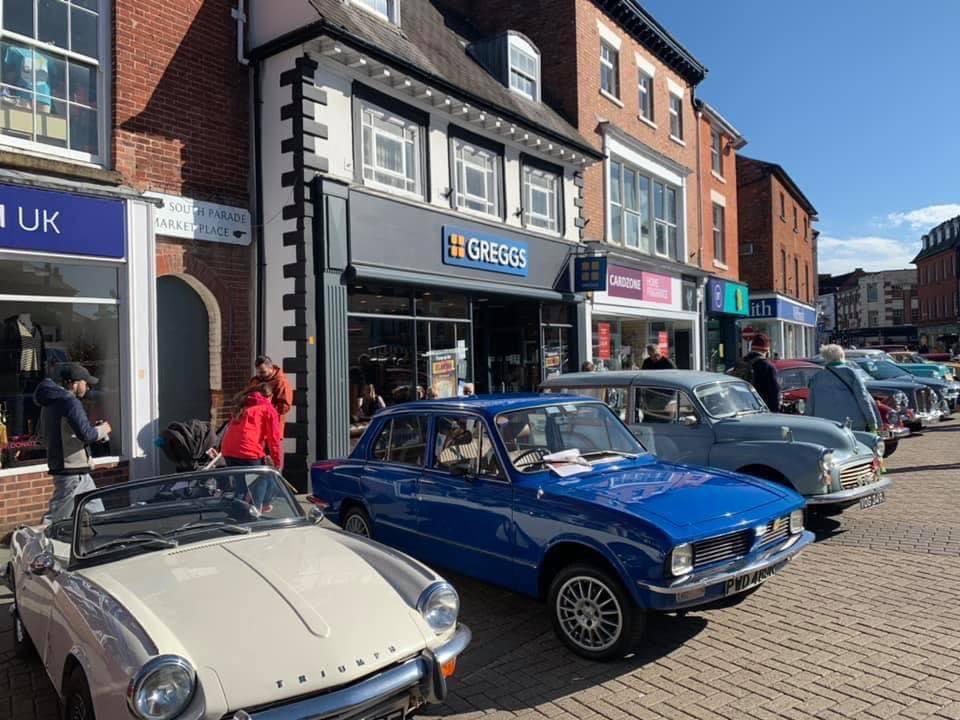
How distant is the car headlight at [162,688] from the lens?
8.28 feet

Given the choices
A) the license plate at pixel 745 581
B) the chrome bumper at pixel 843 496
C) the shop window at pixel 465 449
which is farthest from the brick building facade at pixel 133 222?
the chrome bumper at pixel 843 496

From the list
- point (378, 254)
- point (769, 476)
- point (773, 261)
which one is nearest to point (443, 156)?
point (378, 254)

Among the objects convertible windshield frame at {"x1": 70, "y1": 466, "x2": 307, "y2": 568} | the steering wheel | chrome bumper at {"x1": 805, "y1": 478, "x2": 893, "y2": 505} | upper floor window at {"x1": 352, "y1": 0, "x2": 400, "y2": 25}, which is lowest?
chrome bumper at {"x1": 805, "y1": 478, "x2": 893, "y2": 505}

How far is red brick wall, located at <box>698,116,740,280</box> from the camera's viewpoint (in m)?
22.7

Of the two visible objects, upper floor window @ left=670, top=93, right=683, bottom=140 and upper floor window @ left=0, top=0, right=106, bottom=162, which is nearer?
upper floor window @ left=0, top=0, right=106, bottom=162

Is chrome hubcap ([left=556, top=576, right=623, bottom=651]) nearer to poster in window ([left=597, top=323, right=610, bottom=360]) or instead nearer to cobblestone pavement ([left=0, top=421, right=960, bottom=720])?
cobblestone pavement ([left=0, top=421, right=960, bottom=720])

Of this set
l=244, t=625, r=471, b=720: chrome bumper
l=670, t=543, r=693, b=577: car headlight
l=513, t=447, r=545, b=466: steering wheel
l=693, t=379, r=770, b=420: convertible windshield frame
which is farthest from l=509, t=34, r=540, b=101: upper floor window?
l=244, t=625, r=471, b=720: chrome bumper

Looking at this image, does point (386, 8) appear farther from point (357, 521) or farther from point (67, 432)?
point (357, 521)

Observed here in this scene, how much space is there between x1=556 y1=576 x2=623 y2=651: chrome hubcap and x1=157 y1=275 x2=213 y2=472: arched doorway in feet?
22.2

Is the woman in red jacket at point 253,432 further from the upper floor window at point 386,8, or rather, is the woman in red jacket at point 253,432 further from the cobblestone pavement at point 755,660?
the upper floor window at point 386,8

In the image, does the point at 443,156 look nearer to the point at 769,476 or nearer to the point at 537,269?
the point at 537,269

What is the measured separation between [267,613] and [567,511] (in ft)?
6.17

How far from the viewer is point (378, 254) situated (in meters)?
10.6

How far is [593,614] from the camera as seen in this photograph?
4.09 meters
